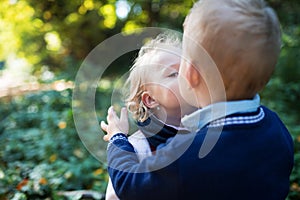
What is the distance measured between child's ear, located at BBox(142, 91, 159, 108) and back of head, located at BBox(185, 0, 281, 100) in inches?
16.1

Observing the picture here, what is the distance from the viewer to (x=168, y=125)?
146cm

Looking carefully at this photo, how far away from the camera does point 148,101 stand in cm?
157

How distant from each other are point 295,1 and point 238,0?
6513mm

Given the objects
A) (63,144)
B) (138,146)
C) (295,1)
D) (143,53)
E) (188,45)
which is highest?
(188,45)

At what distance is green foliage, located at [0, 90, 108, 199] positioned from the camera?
314cm

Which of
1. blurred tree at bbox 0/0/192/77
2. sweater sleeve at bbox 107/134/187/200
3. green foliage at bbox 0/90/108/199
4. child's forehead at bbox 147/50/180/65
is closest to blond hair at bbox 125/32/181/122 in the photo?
child's forehead at bbox 147/50/180/65

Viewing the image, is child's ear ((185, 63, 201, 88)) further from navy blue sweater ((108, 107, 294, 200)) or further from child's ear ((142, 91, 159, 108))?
child's ear ((142, 91, 159, 108))

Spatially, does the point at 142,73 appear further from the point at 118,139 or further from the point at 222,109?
the point at 222,109

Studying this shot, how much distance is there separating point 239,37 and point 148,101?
53 cm

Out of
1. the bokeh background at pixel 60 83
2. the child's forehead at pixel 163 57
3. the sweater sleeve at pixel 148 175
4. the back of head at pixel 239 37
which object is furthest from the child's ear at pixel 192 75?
the bokeh background at pixel 60 83

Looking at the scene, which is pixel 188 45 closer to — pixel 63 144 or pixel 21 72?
pixel 63 144

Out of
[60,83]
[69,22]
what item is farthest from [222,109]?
[69,22]

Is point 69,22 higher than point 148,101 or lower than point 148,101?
lower

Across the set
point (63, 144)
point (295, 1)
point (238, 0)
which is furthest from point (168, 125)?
point (295, 1)
